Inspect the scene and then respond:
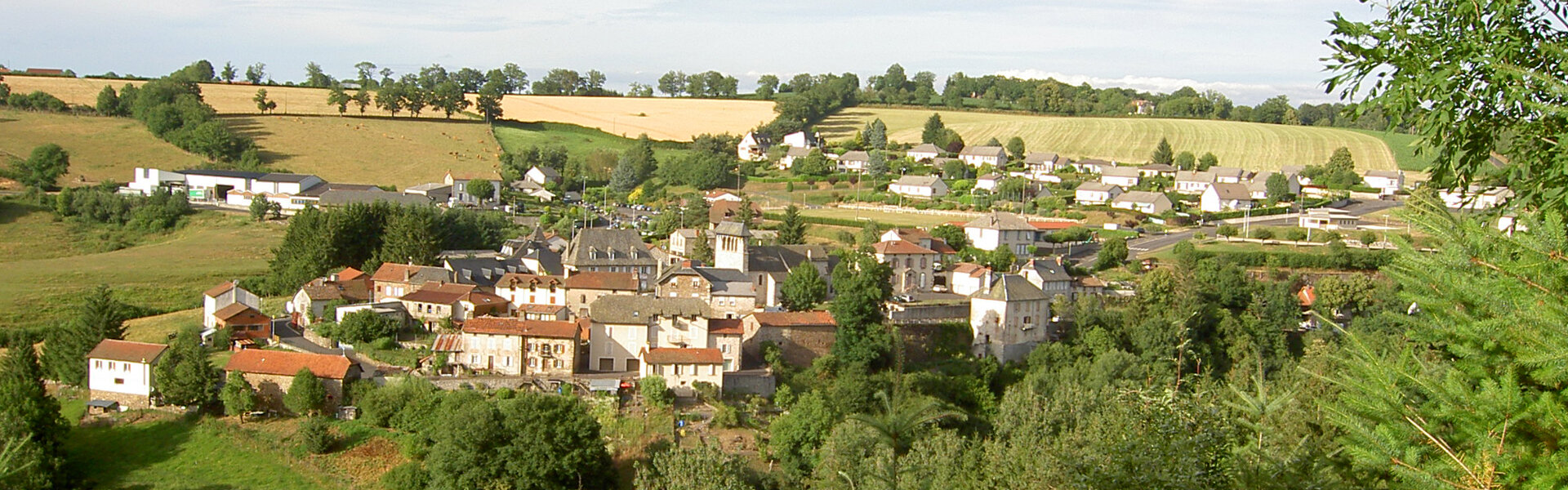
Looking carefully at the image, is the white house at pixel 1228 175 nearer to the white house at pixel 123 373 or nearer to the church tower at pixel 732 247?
the church tower at pixel 732 247

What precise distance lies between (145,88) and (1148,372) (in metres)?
65.6

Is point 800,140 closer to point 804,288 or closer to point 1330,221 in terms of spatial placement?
point 1330,221

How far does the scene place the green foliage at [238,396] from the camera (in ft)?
91.5

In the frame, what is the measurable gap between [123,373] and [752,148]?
49992mm

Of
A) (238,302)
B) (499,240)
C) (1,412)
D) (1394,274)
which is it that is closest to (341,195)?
(499,240)

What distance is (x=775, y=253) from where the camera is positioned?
38.9 metres

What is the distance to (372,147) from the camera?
237ft

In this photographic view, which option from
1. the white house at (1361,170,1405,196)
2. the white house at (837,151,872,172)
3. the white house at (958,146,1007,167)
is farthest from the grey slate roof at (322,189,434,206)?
the white house at (1361,170,1405,196)

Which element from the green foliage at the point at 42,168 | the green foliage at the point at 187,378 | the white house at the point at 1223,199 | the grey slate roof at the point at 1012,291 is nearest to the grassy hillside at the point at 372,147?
the green foliage at the point at 42,168

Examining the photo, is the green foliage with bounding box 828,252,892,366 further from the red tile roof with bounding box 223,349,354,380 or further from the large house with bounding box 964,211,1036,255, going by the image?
the red tile roof with bounding box 223,349,354,380

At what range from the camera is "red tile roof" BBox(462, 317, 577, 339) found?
30.0 meters

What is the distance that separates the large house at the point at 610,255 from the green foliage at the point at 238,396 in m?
11.4

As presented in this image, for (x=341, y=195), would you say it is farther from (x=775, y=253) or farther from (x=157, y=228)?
(x=775, y=253)

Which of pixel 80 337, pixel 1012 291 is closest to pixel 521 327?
pixel 80 337
